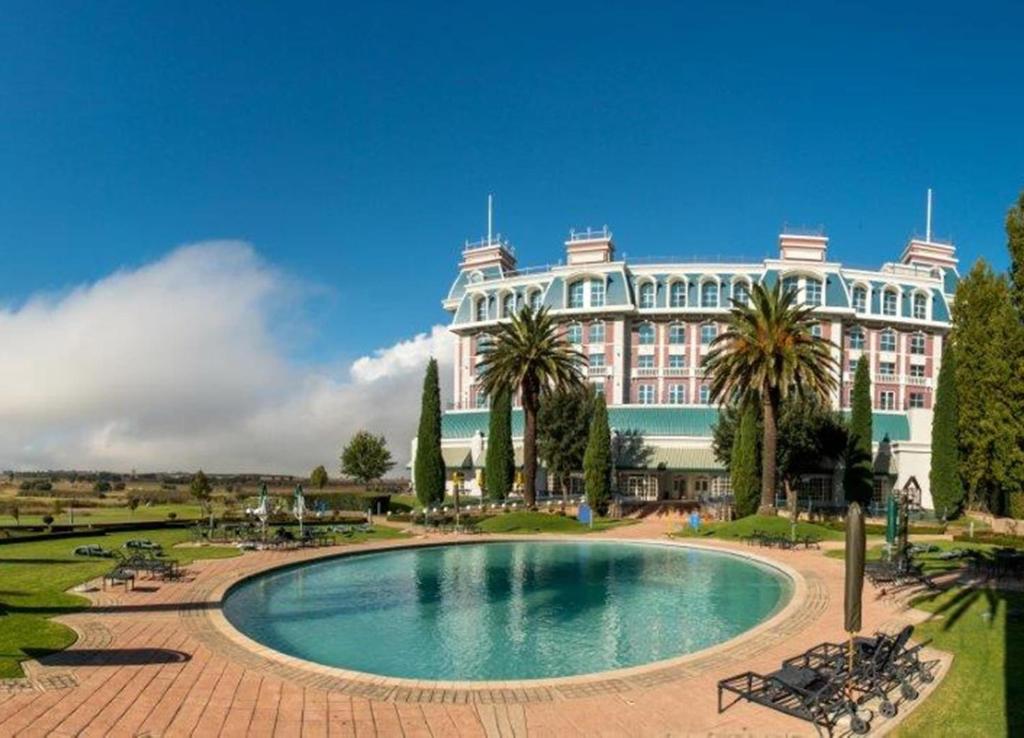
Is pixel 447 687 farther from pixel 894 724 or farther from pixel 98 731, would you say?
pixel 894 724

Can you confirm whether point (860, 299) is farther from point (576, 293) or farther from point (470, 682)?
point (470, 682)

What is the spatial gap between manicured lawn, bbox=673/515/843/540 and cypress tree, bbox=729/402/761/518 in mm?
5425

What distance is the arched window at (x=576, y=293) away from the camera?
65062 mm

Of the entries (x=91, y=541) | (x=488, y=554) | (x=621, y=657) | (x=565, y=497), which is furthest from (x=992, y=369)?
(x=91, y=541)

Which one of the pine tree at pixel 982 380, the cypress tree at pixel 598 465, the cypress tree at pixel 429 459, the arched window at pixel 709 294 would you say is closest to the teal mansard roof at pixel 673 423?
the pine tree at pixel 982 380

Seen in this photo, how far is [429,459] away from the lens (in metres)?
50.0

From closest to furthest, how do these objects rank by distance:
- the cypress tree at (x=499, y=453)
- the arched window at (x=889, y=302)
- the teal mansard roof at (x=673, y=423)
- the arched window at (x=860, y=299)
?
the cypress tree at (x=499, y=453)
the teal mansard roof at (x=673, y=423)
the arched window at (x=860, y=299)
the arched window at (x=889, y=302)

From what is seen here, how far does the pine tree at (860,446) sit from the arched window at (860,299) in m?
17.9

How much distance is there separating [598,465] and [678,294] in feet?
78.8

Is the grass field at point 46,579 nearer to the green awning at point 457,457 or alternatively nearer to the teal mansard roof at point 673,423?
the green awning at point 457,457

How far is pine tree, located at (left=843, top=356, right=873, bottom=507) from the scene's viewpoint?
4747cm

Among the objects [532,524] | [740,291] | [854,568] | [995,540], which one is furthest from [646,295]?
[854,568]

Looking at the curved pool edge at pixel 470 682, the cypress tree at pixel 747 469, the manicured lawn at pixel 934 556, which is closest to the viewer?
the curved pool edge at pixel 470 682

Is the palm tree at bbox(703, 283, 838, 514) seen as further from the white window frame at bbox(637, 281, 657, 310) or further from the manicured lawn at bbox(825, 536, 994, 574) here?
the white window frame at bbox(637, 281, 657, 310)
